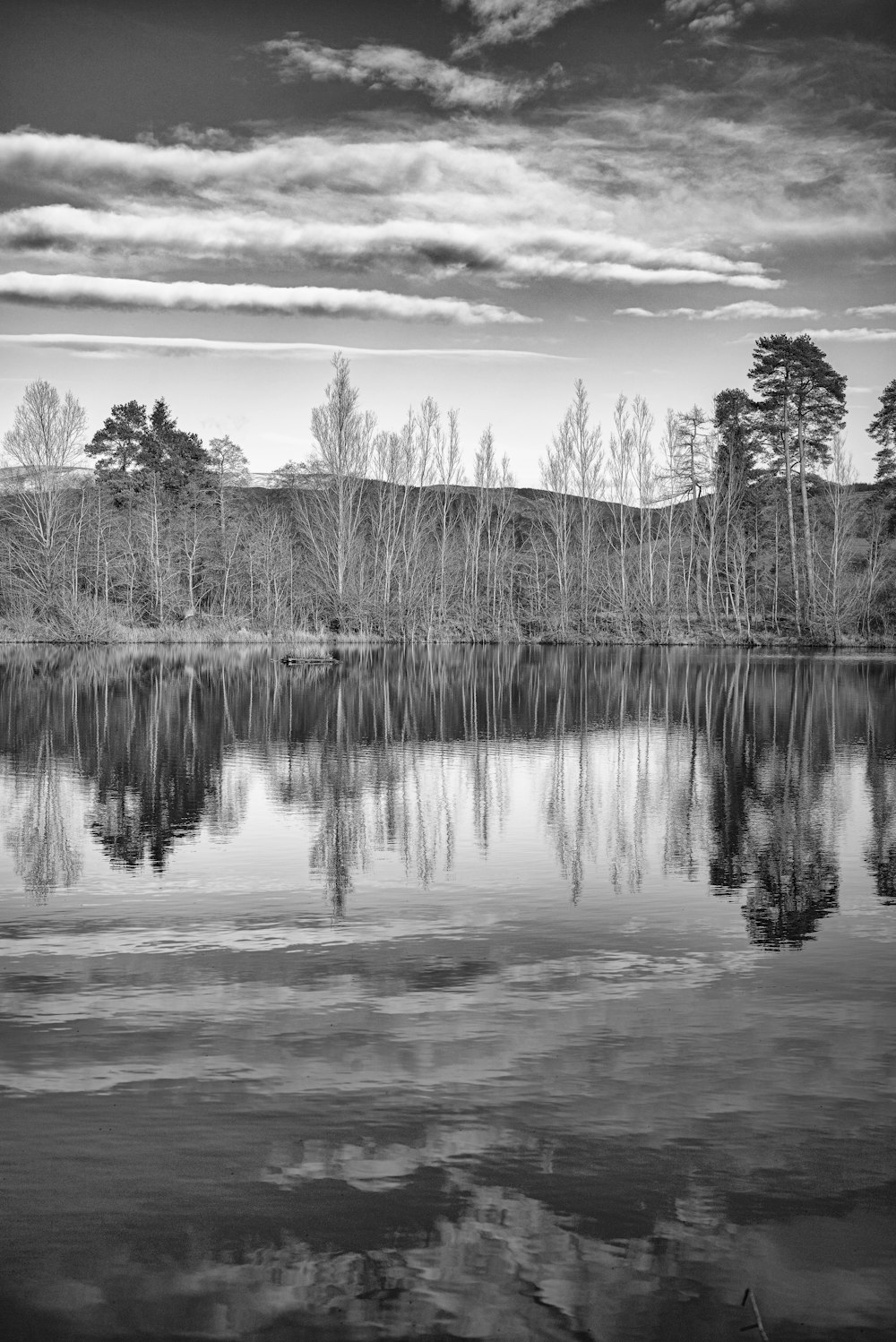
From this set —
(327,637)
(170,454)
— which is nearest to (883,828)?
(327,637)

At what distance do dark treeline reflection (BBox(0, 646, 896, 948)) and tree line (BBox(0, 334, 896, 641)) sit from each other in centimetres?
2468

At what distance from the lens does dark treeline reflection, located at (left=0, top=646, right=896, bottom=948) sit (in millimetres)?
11812

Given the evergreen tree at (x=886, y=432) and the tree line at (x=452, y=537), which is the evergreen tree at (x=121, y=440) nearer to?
the tree line at (x=452, y=537)

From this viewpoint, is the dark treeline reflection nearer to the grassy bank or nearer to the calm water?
the calm water

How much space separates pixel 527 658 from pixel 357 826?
39464mm

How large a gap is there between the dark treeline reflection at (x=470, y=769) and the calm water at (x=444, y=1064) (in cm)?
12

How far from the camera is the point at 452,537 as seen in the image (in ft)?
272

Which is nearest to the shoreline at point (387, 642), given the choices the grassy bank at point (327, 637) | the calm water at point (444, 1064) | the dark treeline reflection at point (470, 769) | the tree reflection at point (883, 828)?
the grassy bank at point (327, 637)

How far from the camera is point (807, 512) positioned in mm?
66688

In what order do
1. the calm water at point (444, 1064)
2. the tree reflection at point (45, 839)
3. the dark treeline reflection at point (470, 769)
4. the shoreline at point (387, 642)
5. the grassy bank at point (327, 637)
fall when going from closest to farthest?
the calm water at point (444, 1064) → the tree reflection at point (45, 839) → the dark treeline reflection at point (470, 769) → the grassy bank at point (327, 637) → the shoreline at point (387, 642)

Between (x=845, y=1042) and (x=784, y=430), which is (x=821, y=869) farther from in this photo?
(x=784, y=430)

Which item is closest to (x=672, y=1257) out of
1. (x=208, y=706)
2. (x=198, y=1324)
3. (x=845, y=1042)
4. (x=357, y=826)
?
(x=198, y=1324)

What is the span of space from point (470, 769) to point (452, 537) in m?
65.5

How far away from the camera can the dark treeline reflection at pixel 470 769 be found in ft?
38.8
